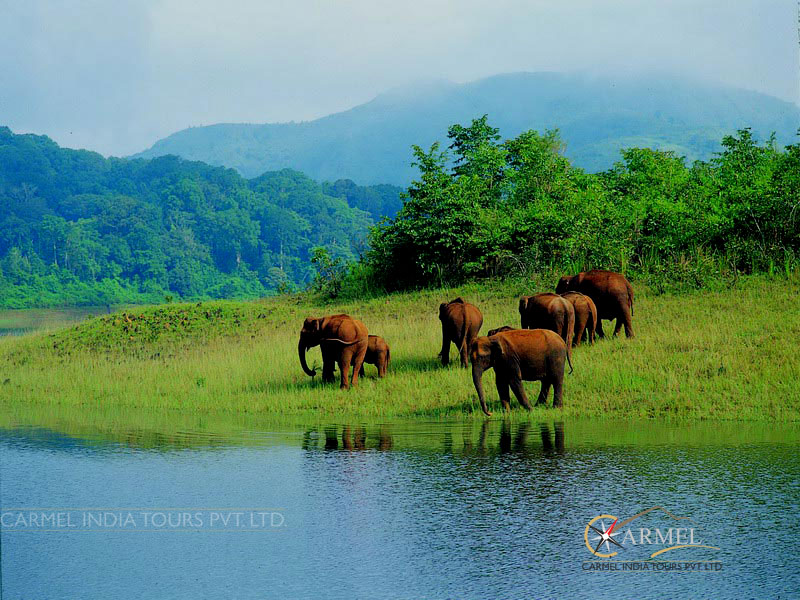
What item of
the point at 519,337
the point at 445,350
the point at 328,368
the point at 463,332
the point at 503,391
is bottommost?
the point at 503,391

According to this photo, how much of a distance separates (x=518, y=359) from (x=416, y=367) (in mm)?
5261

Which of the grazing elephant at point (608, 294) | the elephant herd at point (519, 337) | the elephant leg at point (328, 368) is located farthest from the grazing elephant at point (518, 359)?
the grazing elephant at point (608, 294)

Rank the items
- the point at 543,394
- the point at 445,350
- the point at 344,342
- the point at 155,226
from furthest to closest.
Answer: the point at 155,226, the point at 445,350, the point at 344,342, the point at 543,394

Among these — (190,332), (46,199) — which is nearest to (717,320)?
(190,332)

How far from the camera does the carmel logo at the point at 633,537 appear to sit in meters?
7.50

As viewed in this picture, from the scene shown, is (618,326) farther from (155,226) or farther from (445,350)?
(155,226)

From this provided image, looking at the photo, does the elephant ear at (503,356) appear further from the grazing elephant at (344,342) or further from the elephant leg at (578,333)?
the elephant leg at (578,333)

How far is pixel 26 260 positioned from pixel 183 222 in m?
20.8

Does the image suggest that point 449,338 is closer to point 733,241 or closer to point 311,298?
point 733,241

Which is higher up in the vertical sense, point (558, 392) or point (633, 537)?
point (558, 392)

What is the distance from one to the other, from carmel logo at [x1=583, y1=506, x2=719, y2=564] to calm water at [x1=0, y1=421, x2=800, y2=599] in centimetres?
9

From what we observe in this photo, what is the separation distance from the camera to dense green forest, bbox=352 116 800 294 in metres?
27.3

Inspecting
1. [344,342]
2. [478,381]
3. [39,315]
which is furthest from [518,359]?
[39,315]

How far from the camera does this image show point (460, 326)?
18.5 meters
